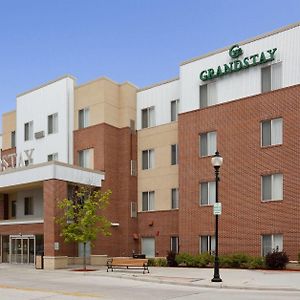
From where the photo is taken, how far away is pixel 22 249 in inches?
1544

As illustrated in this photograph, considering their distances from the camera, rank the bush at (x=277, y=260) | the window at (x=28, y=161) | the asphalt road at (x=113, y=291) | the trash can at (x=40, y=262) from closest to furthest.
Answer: the asphalt road at (x=113, y=291), the bush at (x=277, y=260), the trash can at (x=40, y=262), the window at (x=28, y=161)

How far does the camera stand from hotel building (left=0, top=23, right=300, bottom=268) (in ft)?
102

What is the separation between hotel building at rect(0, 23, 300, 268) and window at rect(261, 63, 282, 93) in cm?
6

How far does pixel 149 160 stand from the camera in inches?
Result: 1590

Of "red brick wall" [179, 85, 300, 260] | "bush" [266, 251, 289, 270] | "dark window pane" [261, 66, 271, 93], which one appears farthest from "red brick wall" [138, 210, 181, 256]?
"dark window pane" [261, 66, 271, 93]

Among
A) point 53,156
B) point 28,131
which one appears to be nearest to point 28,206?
point 53,156

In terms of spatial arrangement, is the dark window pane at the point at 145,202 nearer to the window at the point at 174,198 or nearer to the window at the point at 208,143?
the window at the point at 174,198

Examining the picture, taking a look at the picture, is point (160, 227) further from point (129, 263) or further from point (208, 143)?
point (129, 263)

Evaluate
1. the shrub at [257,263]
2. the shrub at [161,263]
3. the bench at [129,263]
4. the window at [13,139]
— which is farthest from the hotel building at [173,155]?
the bench at [129,263]

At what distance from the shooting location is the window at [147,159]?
1583 inches

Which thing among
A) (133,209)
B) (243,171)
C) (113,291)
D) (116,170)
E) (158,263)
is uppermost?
(116,170)

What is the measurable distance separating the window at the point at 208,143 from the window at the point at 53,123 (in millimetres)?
13420

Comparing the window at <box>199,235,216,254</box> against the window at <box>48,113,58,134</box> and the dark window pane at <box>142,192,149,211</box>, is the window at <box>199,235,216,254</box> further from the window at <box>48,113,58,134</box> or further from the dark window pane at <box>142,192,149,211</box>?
the window at <box>48,113,58,134</box>

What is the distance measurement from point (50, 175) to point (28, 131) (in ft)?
37.3
